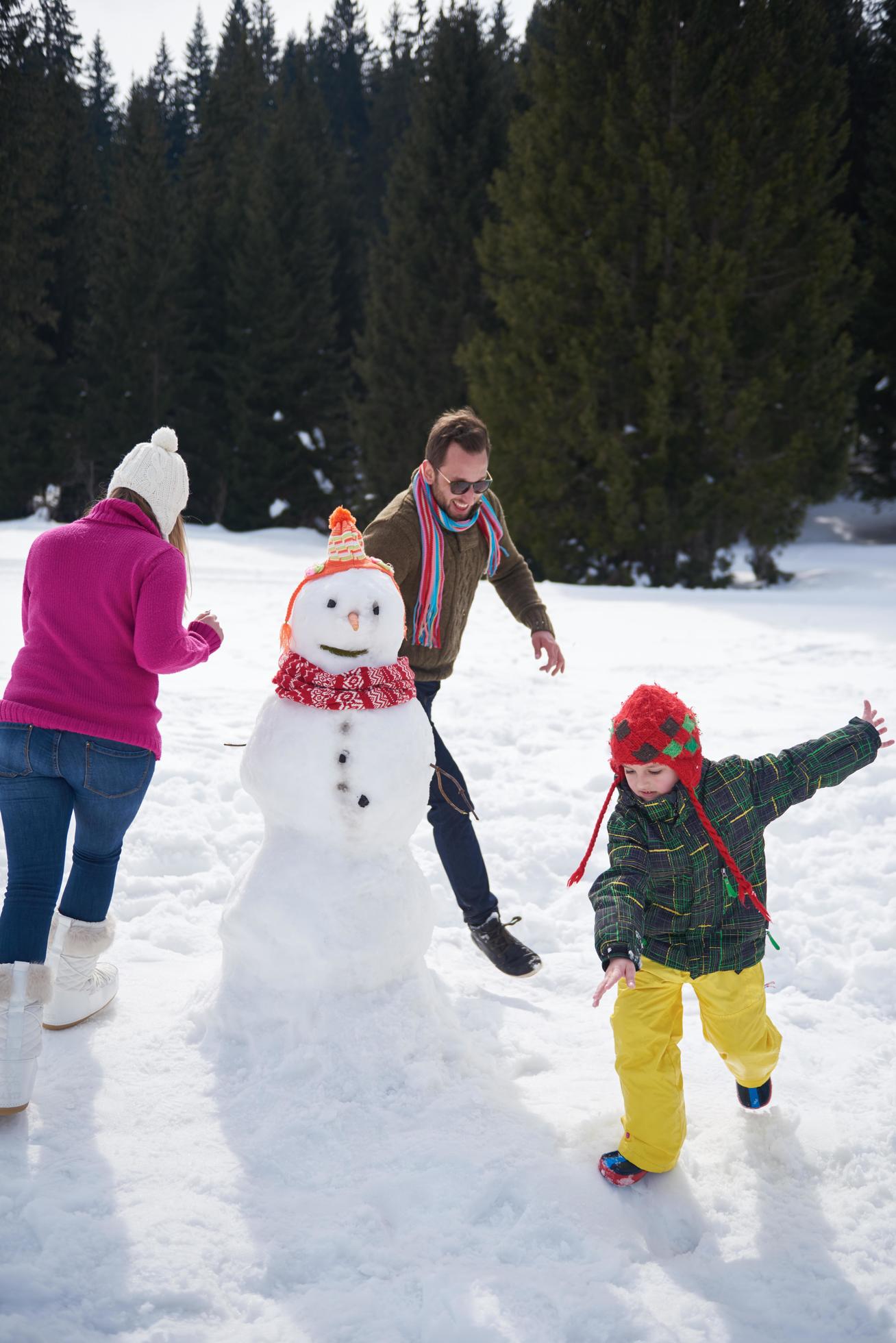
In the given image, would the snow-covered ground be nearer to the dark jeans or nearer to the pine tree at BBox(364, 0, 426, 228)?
the dark jeans

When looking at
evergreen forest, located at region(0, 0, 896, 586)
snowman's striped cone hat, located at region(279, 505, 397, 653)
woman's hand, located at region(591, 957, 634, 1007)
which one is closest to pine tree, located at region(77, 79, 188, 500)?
evergreen forest, located at region(0, 0, 896, 586)

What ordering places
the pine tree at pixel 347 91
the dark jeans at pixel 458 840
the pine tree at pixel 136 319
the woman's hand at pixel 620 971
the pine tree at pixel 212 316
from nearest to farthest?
the woman's hand at pixel 620 971 → the dark jeans at pixel 458 840 → the pine tree at pixel 136 319 → the pine tree at pixel 212 316 → the pine tree at pixel 347 91

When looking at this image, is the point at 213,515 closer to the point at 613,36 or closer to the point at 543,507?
the point at 543,507

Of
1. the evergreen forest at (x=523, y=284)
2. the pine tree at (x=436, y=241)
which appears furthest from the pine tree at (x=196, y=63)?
the pine tree at (x=436, y=241)

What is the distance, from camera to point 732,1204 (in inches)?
93.1

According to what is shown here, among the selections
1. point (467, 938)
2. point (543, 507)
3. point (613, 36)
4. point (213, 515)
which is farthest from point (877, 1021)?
point (213, 515)

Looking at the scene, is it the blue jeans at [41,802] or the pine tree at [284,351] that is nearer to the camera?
the blue jeans at [41,802]

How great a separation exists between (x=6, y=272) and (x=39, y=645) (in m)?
17.5

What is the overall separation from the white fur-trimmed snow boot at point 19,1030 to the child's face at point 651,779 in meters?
1.49

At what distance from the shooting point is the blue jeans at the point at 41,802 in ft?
8.13

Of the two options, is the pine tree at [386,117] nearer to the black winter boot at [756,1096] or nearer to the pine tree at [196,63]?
the pine tree at [196,63]

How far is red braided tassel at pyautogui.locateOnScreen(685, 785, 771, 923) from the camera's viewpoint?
2426mm

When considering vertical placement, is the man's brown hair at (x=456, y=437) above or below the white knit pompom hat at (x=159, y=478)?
above

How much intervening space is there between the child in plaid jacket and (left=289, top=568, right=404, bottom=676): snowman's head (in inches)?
26.9
